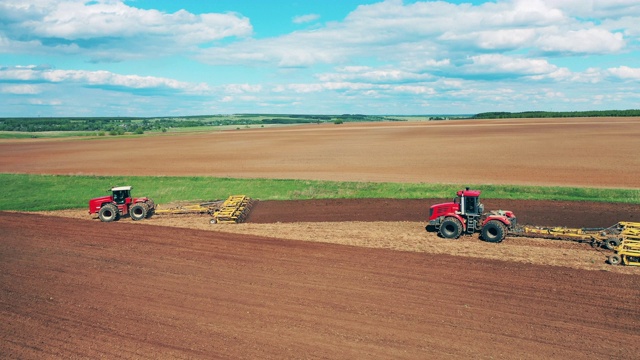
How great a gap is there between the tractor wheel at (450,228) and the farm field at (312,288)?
A: 1.80ft

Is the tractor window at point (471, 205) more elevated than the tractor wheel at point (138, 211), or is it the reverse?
the tractor window at point (471, 205)

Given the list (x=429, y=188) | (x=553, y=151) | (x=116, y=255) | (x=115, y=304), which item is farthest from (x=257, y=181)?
(x=553, y=151)

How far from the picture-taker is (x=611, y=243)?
72.0 ft

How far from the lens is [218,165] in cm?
5881

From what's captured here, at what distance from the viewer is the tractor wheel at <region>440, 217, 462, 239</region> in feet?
78.7

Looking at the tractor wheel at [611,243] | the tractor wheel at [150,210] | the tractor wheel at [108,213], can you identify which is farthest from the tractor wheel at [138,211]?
the tractor wheel at [611,243]

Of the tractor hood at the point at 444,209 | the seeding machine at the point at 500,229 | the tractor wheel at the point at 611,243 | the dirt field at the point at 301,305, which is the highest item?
the tractor hood at the point at 444,209

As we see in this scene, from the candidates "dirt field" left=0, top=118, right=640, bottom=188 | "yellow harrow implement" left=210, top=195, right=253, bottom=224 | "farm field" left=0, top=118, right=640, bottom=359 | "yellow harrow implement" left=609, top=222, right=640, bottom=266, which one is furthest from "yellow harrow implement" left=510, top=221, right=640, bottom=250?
"dirt field" left=0, top=118, right=640, bottom=188

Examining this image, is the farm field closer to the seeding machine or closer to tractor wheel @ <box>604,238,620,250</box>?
the seeding machine

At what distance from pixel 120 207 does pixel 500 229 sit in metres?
23.1

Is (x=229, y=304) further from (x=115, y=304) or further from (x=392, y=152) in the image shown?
(x=392, y=152)

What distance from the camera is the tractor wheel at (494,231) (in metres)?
23.0

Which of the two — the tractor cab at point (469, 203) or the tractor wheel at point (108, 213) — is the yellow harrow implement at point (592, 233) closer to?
the tractor cab at point (469, 203)

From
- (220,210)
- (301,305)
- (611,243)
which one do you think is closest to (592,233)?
(611,243)
